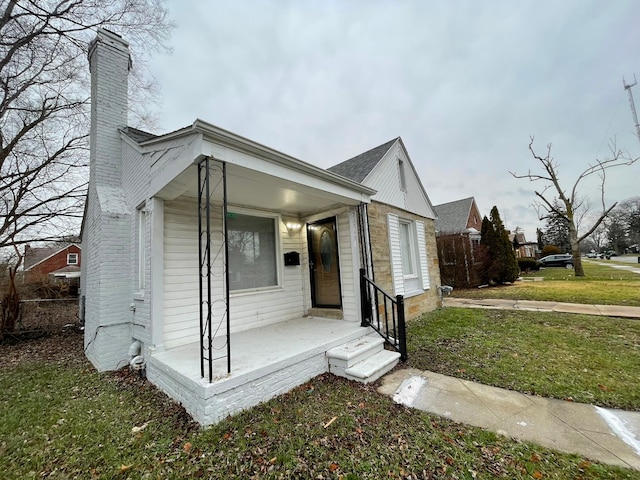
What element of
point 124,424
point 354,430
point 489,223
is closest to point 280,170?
point 354,430

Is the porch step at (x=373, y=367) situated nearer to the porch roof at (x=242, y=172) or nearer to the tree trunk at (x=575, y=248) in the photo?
the porch roof at (x=242, y=172)

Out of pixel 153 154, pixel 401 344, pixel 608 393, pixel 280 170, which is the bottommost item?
pixel 608 393

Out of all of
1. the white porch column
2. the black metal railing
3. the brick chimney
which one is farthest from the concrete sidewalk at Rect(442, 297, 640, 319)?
the brick chimney

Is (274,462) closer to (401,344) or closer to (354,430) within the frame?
(354,430)

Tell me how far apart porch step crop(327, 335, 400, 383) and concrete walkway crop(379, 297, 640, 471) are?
19 cm

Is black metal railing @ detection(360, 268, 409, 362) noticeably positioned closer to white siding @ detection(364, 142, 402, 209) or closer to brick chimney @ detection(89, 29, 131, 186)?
white siding @ detection(364, 142, 402, 209)

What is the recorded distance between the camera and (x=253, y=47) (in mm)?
7539

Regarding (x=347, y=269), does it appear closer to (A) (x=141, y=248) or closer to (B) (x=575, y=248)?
(A) (x=141, y=248)

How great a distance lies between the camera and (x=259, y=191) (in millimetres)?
4477

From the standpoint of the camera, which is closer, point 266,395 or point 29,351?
point 266,395

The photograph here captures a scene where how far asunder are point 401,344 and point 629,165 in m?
18.8

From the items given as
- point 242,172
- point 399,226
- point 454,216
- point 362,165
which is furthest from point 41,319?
point 454,216

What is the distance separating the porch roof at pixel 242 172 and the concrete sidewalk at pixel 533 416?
3.08 metres

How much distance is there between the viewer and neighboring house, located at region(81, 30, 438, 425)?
3.13 m
